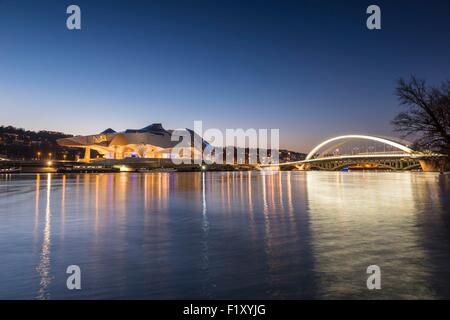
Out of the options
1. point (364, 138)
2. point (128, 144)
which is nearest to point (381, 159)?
point (364, 138)

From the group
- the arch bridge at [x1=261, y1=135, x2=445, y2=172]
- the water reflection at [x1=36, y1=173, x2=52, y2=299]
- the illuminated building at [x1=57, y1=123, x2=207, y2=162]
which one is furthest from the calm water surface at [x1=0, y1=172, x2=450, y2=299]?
the illuminated building at [x1=57, y1=123, x2=207, y2=162]

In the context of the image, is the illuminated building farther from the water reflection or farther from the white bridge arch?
the water reflection

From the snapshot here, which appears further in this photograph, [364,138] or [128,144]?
[128,144]

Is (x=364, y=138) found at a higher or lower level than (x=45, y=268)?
higher

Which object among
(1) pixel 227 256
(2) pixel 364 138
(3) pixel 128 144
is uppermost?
(3) pixel 128 144

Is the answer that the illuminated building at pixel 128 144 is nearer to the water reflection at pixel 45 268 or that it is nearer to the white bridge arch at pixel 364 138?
the white bridge arch at pixel 364 138

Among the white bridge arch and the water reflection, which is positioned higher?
the white bridge arch

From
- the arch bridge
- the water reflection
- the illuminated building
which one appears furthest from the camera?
the illuminated building

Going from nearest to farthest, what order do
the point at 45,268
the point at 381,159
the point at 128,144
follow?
the point at 45,268
the point at 381,159
the point at 128,144

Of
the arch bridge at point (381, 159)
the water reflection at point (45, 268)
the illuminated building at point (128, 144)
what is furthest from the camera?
the illuminated building at point (128, 144)

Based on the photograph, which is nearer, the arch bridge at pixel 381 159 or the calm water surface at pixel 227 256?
the calm water surface at pixel 227 256

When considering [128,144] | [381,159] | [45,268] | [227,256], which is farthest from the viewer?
[128,144]

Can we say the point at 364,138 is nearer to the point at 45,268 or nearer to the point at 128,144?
the point at 128,144

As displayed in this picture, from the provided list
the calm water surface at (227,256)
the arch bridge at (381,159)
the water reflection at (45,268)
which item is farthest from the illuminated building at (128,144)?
the water reflection at (45,268)
